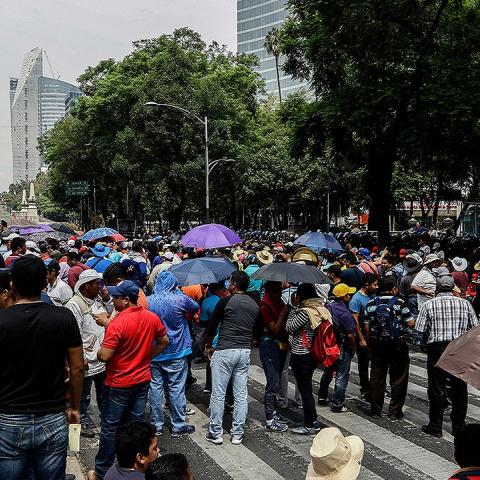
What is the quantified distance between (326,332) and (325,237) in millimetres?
6479

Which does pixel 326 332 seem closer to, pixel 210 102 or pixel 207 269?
pixel 207 269

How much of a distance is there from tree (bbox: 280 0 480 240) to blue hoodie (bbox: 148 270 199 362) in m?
16.1

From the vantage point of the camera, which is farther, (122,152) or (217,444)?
(122,152)

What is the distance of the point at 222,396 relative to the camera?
6.83 m

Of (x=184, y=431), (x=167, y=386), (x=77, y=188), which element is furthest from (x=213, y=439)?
(x=77, y=188)

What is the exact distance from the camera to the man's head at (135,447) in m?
3.75

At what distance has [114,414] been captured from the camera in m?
5.61

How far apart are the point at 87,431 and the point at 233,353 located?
6.25 ft

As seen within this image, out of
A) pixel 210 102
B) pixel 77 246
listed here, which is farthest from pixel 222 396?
pixel 210 102

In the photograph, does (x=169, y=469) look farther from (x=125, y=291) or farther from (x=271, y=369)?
(x=271, y=369)

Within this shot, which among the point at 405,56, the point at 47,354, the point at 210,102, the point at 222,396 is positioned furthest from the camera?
the point at 210,102

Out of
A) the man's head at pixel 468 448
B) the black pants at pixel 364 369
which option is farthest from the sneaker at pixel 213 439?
the man's head at pixel 468 448

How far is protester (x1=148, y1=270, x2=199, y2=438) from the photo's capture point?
690cm

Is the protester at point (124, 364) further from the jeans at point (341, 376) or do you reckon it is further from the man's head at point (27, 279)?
the jeans at point (341, 376)
